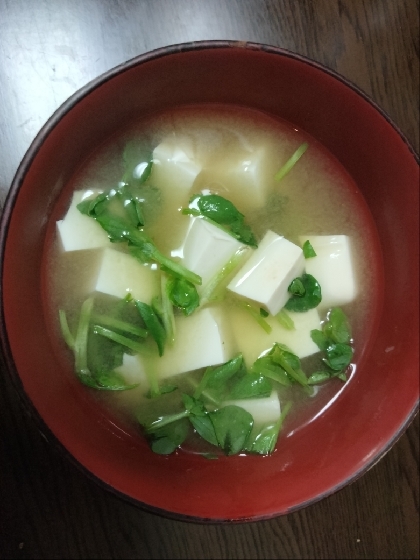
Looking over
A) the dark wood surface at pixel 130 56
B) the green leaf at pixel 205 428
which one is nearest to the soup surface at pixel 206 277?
the green leaf at pixel 205 428

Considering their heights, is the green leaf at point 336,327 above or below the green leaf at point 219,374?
above

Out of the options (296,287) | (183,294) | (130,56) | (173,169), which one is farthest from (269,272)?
(130,56)

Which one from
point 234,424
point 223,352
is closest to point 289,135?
point 223,352

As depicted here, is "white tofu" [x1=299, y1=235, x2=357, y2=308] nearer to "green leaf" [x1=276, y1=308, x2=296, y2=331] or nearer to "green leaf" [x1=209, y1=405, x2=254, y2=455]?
"green leaf" [x1=276, y1=308, x2=296, y2=331]

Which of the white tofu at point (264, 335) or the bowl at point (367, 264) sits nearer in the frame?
the bowl at point (367, 264)

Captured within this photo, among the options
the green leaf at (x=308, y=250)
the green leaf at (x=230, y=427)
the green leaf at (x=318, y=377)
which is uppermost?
the green leaf at (x=308, y=250)

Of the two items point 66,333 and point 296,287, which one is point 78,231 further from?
point 296,287

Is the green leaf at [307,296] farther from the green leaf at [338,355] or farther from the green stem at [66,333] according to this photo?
the green stem at [66,333]
